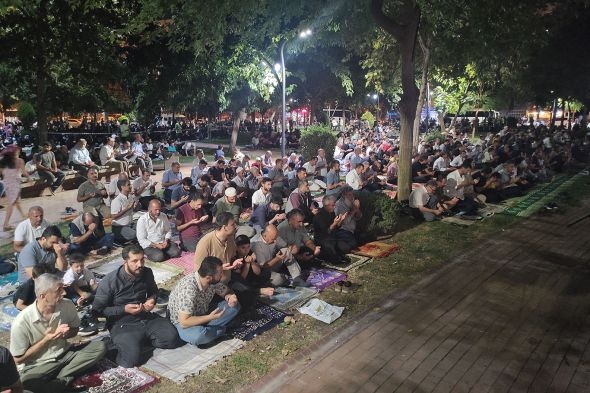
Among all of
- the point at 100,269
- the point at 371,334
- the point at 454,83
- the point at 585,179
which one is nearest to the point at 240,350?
the point at 371,334

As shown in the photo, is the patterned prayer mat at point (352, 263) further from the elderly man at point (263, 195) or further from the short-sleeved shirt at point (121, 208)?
the short-sleeved shirt at point (121, 208)

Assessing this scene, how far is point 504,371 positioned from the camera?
5.55m

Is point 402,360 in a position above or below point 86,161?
below

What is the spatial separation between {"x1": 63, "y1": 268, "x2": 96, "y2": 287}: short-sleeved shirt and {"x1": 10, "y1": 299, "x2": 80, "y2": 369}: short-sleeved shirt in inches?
64.0

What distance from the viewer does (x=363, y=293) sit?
25.7 feet

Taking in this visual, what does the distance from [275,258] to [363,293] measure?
149 cm

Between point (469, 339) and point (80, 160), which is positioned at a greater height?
point (80, 160)

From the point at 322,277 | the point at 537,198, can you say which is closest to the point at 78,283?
the point at 322,277

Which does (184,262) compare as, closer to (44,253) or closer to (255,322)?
(44,253)

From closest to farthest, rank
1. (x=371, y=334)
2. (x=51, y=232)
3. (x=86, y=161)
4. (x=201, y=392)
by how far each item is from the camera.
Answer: (x=201, y=392), (x=371, y=334), (x=51, y=232), (x=86, y=161)

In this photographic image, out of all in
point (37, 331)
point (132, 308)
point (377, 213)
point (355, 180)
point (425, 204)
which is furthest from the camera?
point (355, 180)

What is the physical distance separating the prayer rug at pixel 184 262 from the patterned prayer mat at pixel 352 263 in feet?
7.89

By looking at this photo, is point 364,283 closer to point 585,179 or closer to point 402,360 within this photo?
point 402,360

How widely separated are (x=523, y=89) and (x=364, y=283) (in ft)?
107
